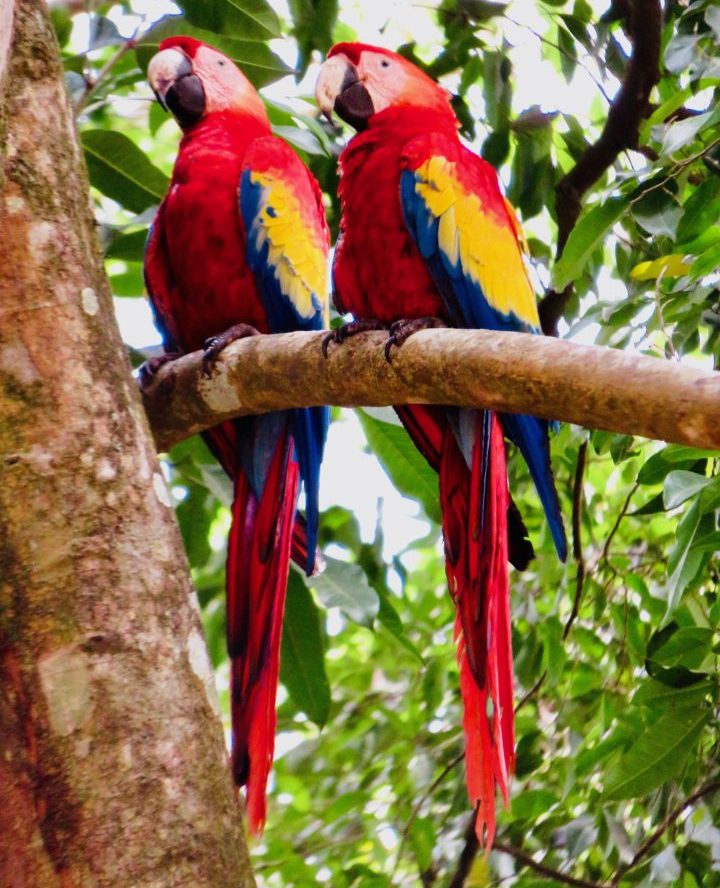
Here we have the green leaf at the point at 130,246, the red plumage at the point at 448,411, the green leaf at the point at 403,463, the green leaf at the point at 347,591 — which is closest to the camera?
the red plumage at the point at 448,411

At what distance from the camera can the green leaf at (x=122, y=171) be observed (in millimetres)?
1677

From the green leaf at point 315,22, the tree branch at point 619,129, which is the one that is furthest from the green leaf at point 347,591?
the green leaf at point 315,22

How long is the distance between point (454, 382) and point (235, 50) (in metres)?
0.96

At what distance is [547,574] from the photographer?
68.2 inches

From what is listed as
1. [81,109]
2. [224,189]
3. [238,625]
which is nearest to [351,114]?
[224,189]

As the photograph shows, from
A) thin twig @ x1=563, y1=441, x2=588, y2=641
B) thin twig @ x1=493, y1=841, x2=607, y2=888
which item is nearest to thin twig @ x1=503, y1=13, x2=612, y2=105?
thin twig @ x1=563, y1=441, x2=588, y2=641

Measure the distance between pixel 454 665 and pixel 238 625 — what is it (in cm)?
77

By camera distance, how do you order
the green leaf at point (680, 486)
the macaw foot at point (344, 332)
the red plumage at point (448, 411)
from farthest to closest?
1. the red plumage at point (448, 411)
2. the macaw foot at point (344, 332)
3. the green leaf at point (680, 486)

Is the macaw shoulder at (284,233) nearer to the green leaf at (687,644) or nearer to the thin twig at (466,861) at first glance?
the green leaf at (687,644)

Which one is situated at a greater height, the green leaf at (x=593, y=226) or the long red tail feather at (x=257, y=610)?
the green leaf at (x=593, y=226)

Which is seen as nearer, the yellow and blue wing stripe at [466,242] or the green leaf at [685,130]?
the green leaf at [685,130]

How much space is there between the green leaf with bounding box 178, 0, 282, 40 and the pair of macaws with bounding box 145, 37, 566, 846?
0.11m

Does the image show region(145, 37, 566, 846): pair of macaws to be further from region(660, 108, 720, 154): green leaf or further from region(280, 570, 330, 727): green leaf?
region(660, 108, 720, 154): green leaf

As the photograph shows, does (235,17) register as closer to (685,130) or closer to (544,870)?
(685,130)
